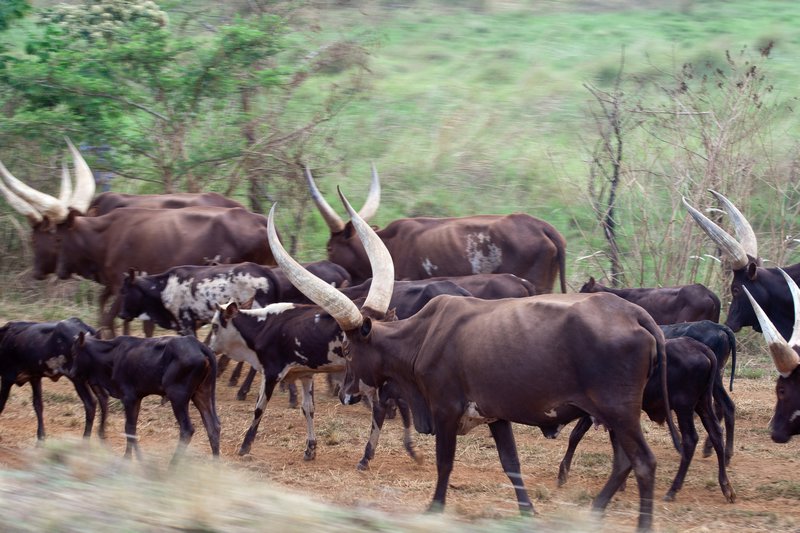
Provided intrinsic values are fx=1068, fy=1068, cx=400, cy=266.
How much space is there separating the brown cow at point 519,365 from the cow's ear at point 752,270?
3.80 m

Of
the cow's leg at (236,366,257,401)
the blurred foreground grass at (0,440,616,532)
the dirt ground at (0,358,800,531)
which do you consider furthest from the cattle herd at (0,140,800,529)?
the blurred foreground grass at (0,440,616,532)

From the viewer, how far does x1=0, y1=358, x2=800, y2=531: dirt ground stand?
7527 mm

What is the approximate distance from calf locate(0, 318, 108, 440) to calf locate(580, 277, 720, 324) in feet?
16.0

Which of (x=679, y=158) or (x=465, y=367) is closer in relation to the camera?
(x=465, y=367)

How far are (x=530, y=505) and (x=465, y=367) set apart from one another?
0.98 m

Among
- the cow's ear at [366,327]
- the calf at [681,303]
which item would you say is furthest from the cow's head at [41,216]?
the calf at [681,303]

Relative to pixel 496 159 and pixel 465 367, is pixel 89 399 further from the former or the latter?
pixel 496 159

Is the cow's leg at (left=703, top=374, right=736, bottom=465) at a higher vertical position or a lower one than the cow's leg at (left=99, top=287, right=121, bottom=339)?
higher

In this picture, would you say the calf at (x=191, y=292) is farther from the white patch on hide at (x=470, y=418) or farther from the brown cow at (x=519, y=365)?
the white patch on hide at (x=470, y=418)

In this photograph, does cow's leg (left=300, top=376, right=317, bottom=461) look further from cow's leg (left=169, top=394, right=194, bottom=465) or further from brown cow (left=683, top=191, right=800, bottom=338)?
brown cow (left=683, top=191, right=800, bottom=338)

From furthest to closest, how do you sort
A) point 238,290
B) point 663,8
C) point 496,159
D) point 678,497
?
point 663,8 → point 496,159 → point 238,290 → point 678,497

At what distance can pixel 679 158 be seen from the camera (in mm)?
13539

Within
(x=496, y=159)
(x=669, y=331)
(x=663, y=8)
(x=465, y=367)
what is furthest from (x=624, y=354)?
(x=663, y=8)

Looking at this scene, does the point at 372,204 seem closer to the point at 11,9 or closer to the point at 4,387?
the point at 4,387
